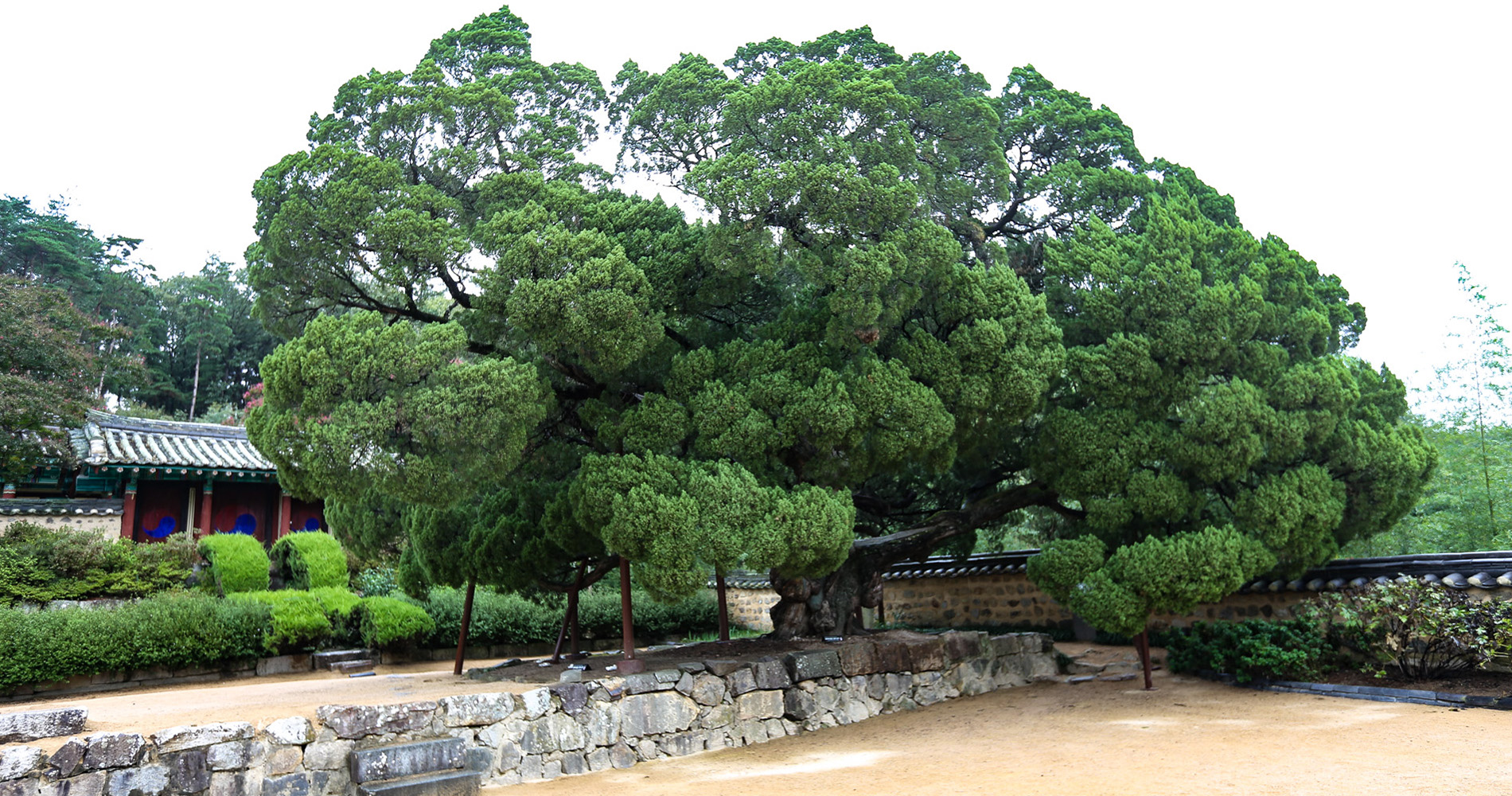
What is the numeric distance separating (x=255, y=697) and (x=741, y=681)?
472 centimetres

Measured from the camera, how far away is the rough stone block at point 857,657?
912 centimetres

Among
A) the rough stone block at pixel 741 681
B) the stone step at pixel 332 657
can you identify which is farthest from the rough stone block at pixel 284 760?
the stone step at pixel 332 657

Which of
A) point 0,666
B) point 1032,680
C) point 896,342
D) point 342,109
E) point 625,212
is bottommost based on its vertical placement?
point 1032,680

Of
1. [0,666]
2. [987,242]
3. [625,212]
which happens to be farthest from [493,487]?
[987,242]

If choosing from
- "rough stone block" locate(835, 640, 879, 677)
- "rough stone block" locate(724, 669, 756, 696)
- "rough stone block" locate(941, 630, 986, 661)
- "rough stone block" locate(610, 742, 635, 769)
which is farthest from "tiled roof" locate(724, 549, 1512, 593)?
"rough stone block" locate(610, 742, 635, 769)

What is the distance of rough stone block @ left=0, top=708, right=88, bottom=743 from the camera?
547 centimetres

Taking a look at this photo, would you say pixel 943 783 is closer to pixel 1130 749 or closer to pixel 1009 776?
pixel 1009 776

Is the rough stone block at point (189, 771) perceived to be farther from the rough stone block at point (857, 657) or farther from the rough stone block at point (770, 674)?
the rough stone block at point (857, 657)

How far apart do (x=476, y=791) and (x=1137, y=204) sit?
28.7 ft

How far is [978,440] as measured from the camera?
9117 mm

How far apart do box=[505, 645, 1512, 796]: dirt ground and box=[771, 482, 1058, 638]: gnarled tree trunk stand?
148 centimetres

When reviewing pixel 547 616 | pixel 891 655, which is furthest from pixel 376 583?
pixel 891 655

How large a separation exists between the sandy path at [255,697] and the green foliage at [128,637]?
0.35 meters

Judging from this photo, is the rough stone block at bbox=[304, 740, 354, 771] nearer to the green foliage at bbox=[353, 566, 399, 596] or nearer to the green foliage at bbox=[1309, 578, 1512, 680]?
the green foliage at bbox=[1309, 578, 1512, 680]
